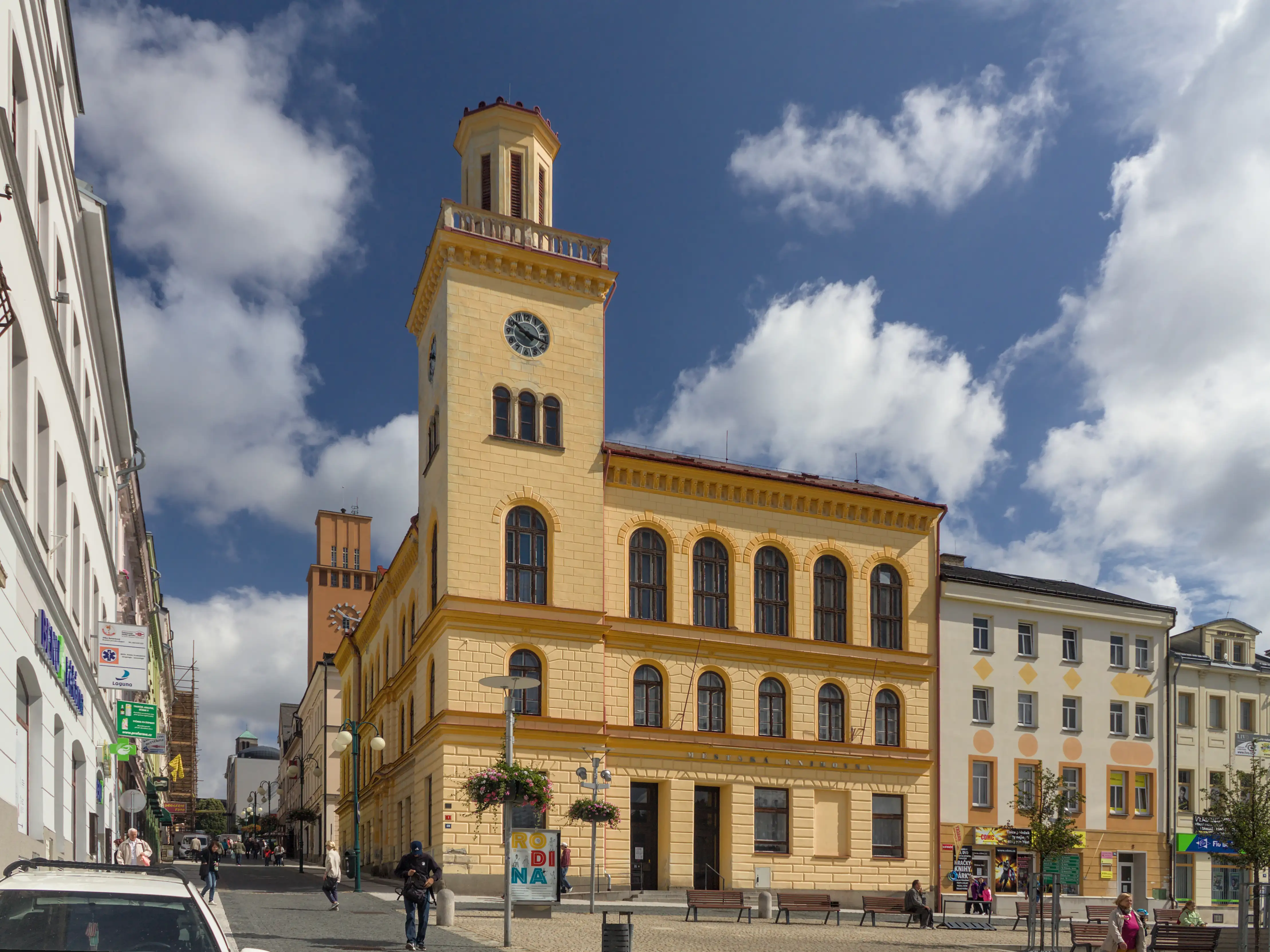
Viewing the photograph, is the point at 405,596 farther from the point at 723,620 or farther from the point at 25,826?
the point at 25,826

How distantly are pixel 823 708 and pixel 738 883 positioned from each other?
23.1 feet

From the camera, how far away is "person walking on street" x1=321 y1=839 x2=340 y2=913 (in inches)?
1193

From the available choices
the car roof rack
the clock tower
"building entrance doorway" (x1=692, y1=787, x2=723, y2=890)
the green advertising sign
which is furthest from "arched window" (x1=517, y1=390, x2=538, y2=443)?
the car roof rack

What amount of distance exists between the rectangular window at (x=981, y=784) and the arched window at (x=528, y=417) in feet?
67.9

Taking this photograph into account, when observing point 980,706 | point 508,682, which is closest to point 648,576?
point 980,706

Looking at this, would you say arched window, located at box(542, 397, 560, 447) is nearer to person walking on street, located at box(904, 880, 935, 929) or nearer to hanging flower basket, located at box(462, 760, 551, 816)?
hanging flower basket, located at box(462, 760, 551, 816)

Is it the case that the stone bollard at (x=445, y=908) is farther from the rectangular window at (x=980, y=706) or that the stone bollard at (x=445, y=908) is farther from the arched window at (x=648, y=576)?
the rectangular window at (x=980, y=706)

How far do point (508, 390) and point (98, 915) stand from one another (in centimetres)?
3474

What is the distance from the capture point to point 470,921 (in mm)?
28094

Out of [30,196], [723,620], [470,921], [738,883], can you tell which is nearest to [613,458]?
[723,620]

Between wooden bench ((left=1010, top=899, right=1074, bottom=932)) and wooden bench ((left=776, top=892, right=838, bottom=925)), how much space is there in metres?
3.32

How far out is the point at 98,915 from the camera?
7.49 meters

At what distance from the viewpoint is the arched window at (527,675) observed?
39.4 metres

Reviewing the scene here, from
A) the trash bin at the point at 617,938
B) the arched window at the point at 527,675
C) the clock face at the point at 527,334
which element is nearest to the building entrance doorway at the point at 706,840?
the arched window at the point at 527,675
